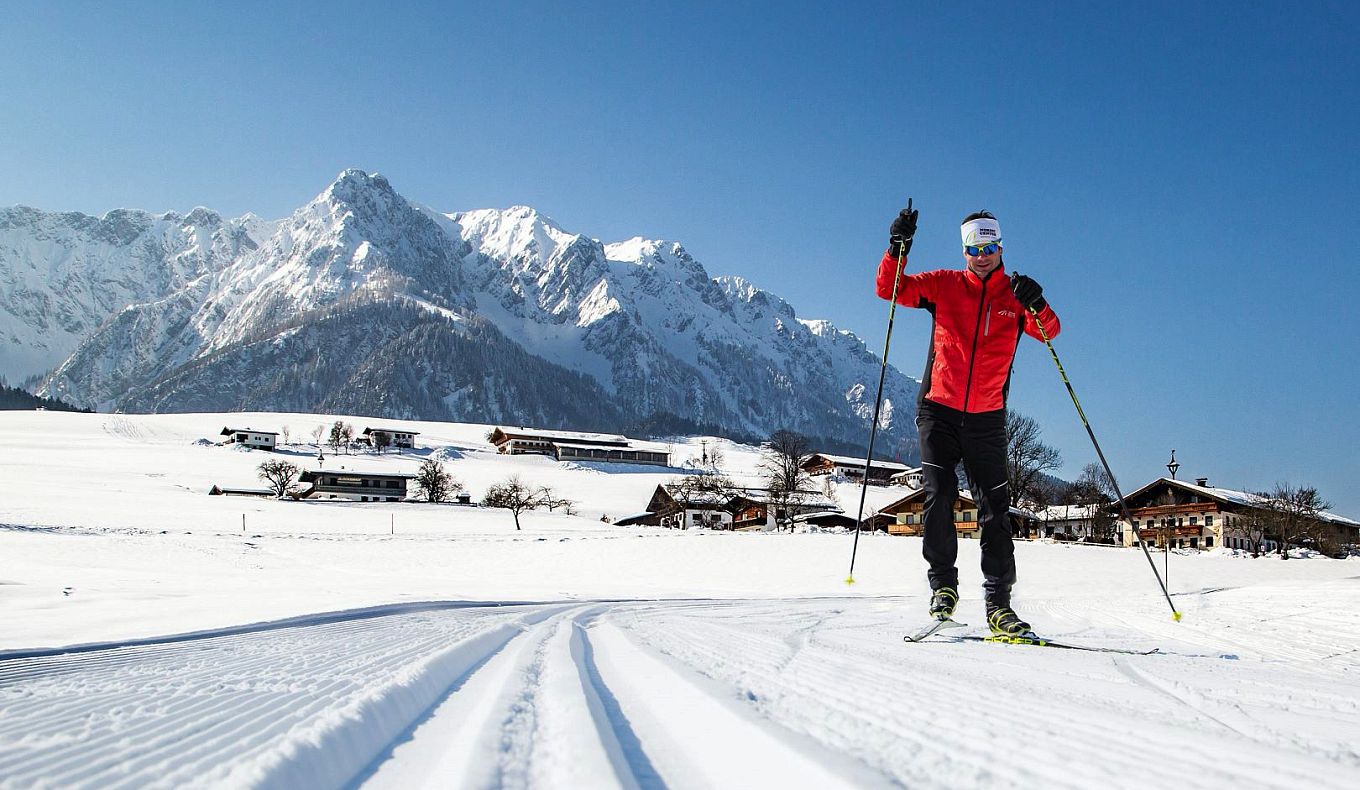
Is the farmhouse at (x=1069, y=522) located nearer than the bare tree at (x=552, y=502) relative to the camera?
Yes

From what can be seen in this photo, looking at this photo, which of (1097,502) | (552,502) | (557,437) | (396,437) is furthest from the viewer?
(557,437)

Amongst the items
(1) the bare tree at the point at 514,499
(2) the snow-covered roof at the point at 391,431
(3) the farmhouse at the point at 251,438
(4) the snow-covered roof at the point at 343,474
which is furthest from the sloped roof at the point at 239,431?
(1) the bare tree at the point at 514,499

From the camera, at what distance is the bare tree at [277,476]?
6812 centimetres

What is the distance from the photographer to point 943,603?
4488 millimetres

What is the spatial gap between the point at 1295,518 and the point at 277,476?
78287 mm

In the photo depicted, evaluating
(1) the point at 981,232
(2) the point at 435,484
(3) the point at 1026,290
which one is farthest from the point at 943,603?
(2) the point at 435,484

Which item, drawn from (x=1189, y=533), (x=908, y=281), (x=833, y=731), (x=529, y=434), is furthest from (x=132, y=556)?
(x=529, y=434)

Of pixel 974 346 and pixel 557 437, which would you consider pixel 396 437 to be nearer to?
pixel 557 437

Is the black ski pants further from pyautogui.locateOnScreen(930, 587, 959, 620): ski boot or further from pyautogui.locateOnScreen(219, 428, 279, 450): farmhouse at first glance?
pyautogui.locateOnScreen(219, 428, 279, 450): farmhouse

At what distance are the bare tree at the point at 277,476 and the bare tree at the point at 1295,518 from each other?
73065 millimetres

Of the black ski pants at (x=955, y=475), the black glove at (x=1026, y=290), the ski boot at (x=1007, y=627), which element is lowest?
the ski boot at (x=1007, y=627)

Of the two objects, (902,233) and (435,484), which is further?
(435,484)

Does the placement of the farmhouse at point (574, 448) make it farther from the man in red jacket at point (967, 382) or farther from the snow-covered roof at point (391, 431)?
the man in red jacket at point (967, 382)

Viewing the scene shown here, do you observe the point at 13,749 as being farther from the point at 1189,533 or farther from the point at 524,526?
the point at 1189,533
